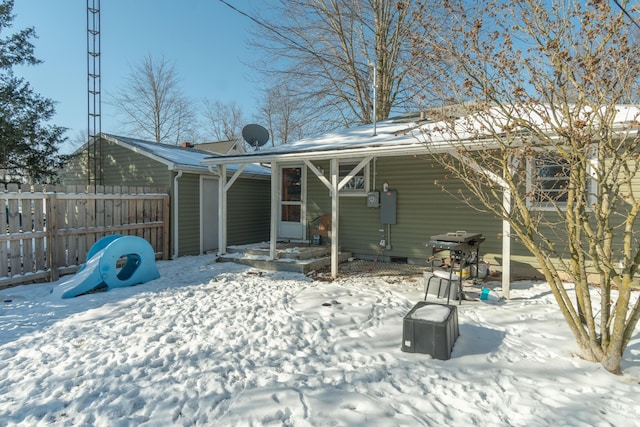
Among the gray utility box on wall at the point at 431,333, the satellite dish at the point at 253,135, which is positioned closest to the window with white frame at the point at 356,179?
the satellite dish at the point at 253,135

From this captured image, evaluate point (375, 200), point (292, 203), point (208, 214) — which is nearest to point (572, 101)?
point (375, 200)

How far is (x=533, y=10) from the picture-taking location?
3469 mm

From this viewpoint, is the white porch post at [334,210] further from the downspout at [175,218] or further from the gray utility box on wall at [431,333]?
the downspout at [175,218]

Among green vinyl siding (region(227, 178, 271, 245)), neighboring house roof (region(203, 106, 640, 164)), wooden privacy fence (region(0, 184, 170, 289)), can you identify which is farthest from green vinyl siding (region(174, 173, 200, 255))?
neighboring house roof (region(203, 106, 640, 164))

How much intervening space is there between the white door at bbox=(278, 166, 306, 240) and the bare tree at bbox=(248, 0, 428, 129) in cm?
751

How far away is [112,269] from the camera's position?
6.16m

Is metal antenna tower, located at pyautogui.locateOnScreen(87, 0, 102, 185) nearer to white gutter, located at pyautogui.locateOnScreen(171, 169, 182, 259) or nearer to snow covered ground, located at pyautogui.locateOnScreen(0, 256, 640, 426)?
white gutter, located at pyautogui.locateOnScreen(171, 169, 182, 259)

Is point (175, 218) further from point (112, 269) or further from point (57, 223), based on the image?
point (112, 269)

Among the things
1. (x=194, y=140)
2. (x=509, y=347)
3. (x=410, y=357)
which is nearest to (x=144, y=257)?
(x=410, y=357)

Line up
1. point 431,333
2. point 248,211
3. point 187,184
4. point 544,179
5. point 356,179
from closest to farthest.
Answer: point 431,333 → point 544,179 → point 356,179 → point 187,184 → point 248,211

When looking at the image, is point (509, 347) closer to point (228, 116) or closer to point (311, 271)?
point (311, 271)

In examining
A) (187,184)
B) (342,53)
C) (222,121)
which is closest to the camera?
(187,184)

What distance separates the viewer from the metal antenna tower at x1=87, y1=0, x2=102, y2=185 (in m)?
11.0

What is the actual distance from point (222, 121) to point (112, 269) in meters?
28.4
